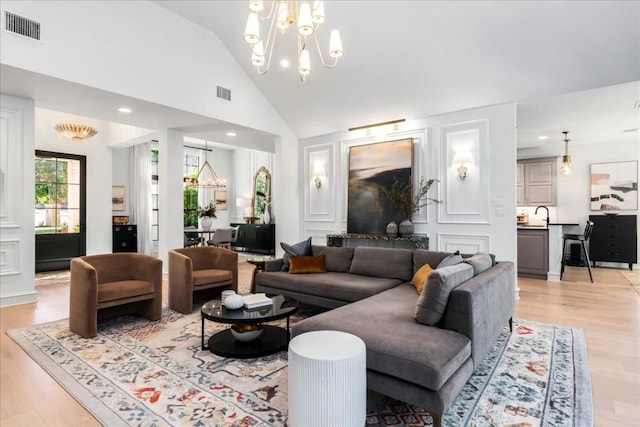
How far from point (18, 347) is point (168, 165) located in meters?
3.83

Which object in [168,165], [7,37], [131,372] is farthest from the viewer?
[168,165]

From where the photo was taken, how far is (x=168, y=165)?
6.43 m

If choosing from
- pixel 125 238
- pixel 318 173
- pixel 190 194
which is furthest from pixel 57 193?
pixel 318 173

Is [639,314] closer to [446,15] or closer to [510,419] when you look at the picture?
[510,419]

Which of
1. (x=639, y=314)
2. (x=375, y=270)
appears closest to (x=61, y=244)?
(x=375, y=270)

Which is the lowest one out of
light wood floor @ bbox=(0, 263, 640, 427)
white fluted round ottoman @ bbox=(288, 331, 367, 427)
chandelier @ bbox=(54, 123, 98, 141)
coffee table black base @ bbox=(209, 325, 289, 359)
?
light wood floor @ bbox=(0, 263, 640, 427)

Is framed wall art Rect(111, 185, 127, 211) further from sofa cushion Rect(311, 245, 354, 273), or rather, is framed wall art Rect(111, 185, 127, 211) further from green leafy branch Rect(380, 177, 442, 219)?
green leafy branch Rect(380, 177, 442, 219)

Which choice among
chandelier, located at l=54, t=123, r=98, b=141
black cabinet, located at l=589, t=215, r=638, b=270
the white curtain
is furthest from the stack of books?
black cabinet, located at l=589, t=215, r=638, b=270

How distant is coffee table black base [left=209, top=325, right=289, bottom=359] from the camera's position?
295 cm

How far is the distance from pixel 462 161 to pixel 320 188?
281 cm

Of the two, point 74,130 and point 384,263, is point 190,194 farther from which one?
point 384,263

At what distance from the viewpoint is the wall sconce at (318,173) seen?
23.3 ft

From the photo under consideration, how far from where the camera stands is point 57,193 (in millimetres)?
7715

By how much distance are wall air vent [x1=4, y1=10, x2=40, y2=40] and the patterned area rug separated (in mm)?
3131
